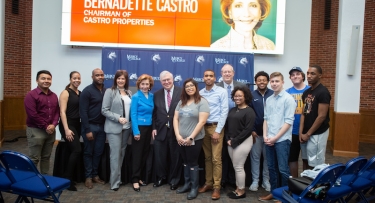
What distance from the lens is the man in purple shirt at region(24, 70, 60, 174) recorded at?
3.75 metres

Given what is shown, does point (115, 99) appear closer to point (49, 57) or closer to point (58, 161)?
point (58, 161)

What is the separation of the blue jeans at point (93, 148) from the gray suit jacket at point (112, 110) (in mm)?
171

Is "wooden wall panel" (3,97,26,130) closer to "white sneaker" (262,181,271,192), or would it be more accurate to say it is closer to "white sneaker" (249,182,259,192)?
"white sneaker" (249,182,259,192)

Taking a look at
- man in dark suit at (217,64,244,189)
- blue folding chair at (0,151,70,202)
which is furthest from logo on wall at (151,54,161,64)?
blue folding chair at (0,151,70,202)

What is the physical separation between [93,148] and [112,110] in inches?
27.1

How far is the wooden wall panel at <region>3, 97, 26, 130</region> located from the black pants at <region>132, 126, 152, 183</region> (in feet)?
24.2

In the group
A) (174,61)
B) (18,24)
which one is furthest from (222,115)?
(18,24)

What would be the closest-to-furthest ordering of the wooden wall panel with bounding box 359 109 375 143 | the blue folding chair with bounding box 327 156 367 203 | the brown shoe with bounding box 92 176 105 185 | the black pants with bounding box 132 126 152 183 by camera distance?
the blue folding chair with bounding box 327 156 367 203, the black pants with bounding box 132 126 152 183, the brown shoe with bounding box 92 176 105 185, the wooden wall panel with bounding box 359 109 375 143

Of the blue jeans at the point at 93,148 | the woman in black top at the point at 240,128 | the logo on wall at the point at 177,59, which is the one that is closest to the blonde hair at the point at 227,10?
the logo on wall at the point at 177,59

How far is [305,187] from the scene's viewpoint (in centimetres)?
259

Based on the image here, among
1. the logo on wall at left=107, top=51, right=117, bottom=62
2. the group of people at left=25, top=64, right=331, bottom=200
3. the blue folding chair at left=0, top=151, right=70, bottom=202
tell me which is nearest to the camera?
the blue folding chair at left=0, top=151, right=70, bottom=202

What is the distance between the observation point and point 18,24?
9789 millimetres

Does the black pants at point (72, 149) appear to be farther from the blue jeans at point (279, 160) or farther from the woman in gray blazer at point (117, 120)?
the blue jeans at point (279, 160)

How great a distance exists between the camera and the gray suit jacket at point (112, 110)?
3991 mm
